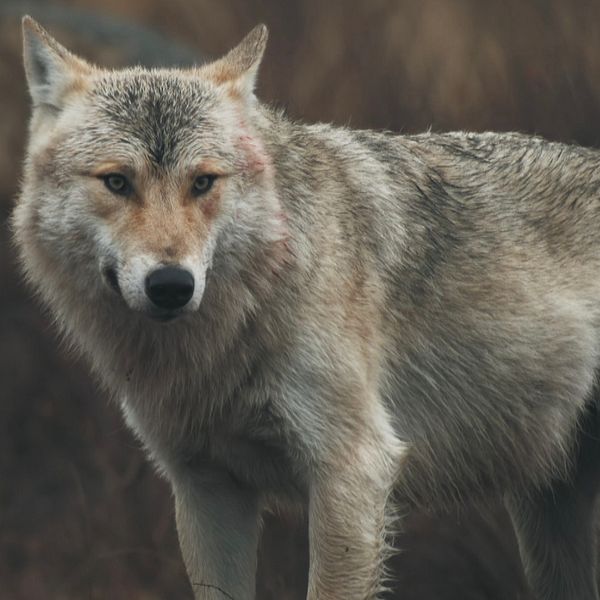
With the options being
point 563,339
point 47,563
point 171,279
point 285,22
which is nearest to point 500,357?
point 563,339

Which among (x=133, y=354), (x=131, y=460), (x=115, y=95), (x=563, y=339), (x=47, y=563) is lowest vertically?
(x=47, y=563)

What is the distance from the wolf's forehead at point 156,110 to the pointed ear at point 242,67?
0.42 feet

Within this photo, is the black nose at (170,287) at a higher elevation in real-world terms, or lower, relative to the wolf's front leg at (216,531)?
higher

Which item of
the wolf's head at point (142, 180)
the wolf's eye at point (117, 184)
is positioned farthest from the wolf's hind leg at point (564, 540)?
the wolf's eye at point (117, 184)

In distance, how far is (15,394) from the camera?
A: 10281 millimetres

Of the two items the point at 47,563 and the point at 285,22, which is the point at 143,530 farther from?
the point at 285,22

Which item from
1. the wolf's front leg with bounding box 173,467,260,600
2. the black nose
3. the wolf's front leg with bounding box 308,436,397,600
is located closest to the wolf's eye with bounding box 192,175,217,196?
the black nose

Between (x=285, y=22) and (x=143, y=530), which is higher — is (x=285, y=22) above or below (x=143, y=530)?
above

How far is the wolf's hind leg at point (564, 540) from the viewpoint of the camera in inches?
264

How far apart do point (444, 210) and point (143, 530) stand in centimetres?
344

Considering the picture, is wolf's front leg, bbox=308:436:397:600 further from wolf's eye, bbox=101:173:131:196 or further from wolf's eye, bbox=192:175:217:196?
wolf's eye, bbox=101:173:131:196

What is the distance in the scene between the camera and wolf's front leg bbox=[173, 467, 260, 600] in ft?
19.0

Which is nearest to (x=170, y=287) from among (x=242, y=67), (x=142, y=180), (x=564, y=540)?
(x=142, y=180)

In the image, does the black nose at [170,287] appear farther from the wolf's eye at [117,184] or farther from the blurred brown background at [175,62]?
the blurred brown background at [175,62]
